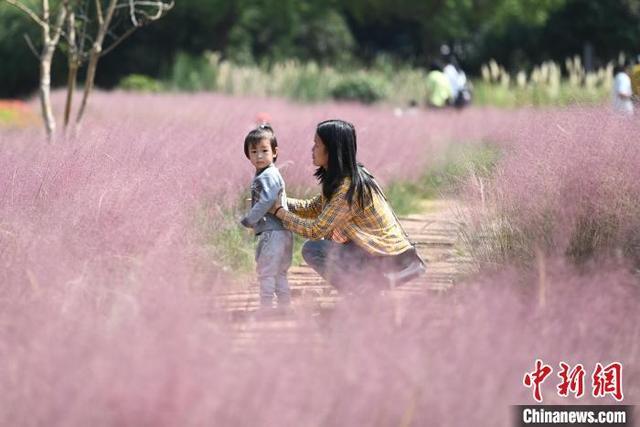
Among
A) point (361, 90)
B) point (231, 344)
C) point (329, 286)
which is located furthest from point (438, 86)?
point (231, 344)

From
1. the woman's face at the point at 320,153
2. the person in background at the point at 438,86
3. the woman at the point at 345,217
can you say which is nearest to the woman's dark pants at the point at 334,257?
the woman at the point at 345,217

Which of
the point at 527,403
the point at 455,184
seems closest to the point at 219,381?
the point at 527,403

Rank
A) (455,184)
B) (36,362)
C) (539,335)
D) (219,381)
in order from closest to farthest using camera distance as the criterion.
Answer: (219,381)
(36,362)
(539,335)
(455,184)

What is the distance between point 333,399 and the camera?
3.03m

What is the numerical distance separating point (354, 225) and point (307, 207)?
11.4 inches

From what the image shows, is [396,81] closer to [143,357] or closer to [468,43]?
[468,43]

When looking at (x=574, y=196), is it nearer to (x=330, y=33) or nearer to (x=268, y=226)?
(x=268, y=226)

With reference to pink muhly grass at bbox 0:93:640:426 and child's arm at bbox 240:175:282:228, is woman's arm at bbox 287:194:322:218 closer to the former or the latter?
child's arm at bbox 240:175:282:228

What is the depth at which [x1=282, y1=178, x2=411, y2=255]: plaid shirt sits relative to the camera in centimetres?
572

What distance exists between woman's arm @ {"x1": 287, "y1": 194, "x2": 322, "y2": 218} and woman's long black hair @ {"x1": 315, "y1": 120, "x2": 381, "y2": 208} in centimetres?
12

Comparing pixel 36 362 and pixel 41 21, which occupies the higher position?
pixel 41 21

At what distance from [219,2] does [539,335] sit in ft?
108

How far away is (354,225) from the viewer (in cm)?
582

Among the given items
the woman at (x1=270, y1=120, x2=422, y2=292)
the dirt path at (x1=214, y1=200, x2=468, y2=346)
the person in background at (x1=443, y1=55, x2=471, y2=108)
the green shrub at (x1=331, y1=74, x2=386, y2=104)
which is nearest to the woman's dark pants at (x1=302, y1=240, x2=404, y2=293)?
the woman at (x1=270, y1=120, x2=422, y2=292)
